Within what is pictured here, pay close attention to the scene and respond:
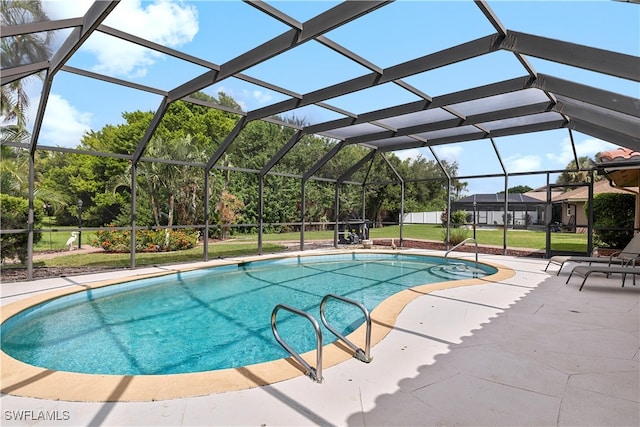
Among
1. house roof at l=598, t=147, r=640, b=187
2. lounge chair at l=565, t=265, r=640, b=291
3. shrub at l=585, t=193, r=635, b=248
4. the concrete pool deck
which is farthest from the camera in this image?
shrub at l=585, t=193, r=635, b=248

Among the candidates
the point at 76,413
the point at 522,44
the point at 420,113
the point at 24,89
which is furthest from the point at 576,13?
the point at 24,89

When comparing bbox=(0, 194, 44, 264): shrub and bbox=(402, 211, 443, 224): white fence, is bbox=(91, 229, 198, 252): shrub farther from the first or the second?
bbox=(402, 211, 443, 224): white fence

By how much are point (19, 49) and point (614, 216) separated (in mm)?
15578

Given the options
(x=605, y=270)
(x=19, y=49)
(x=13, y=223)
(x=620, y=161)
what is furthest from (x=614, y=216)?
(x=13, y=223)

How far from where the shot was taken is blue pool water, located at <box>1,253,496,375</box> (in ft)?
13.3

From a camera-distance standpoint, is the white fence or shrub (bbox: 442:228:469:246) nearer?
shrub (bbox: 442:228:469:246)

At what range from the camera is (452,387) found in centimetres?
272

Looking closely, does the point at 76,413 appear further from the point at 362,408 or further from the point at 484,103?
the point at 484,103

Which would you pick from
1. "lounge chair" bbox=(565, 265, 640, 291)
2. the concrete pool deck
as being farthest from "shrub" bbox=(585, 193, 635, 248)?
the concrete pool deck

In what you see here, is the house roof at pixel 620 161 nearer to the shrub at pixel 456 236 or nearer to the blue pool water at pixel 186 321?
the blue pool water at pixel 186 321

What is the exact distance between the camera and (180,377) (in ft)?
9.52

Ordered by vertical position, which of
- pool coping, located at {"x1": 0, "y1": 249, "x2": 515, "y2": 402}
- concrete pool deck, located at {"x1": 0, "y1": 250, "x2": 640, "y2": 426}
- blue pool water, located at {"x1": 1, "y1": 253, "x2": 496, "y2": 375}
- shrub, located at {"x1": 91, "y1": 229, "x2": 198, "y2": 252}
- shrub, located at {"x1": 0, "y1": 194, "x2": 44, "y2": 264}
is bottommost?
blue pool water, located at {"x1": 1, "y1": 253, "x2": 496, "y2": 375}

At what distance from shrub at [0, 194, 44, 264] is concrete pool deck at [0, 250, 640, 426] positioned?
18.2 ft

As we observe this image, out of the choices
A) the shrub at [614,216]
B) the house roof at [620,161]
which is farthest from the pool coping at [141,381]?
the shrub at [614,216]
